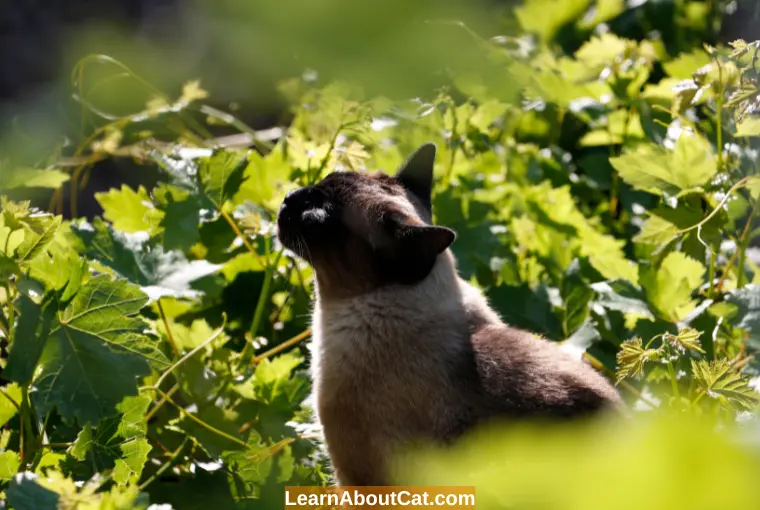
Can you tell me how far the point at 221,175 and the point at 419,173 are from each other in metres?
0.47

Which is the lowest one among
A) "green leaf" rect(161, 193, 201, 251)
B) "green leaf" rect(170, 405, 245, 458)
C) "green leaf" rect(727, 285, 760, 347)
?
"green leaf" rect(170, 405, 245, 458)

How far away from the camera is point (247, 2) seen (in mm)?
328

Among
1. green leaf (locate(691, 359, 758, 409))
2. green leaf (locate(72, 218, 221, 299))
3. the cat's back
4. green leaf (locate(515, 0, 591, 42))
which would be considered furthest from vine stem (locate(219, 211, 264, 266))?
green leaf (locate(515, 0, 591, 42))

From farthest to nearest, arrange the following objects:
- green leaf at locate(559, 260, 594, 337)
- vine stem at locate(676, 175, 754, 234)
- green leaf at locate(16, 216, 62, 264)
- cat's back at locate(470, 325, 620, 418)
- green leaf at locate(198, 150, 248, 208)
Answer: green leaf at locate(559, 260, 594, 337)
green leaf at locate(198, 150, 248, 208)
vine stem at locate(676, 175, 754, 234)
cat's back at locate(470, 325, 620, 418)
green leaf at locate(16, 216, 62, 264)

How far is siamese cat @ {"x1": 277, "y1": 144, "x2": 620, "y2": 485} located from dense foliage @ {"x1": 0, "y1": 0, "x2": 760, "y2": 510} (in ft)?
0.40

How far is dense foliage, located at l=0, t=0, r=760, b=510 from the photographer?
4.35 ft

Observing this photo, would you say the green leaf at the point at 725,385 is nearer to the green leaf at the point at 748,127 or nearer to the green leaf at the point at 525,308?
the green leaf at the point at 748,127

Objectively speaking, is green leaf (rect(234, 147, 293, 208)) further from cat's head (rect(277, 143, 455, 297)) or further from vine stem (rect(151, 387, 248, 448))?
vine stem (rect(151, 387, 248, 448))

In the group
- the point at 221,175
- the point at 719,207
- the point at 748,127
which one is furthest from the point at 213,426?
the point at 748,127

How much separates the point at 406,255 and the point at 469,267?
70 cm

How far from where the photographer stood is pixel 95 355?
1.34 meters

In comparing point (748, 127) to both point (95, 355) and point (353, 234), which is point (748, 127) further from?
point (95, 355)

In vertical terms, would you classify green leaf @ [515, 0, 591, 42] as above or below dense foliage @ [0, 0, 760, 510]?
above

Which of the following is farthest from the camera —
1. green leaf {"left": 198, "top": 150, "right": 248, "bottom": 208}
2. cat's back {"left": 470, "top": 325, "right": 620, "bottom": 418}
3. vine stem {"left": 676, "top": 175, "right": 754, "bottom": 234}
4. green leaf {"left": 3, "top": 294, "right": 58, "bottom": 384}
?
green leaf {"left": 198, "top": 150, "right": 248, "bottom": 208}
